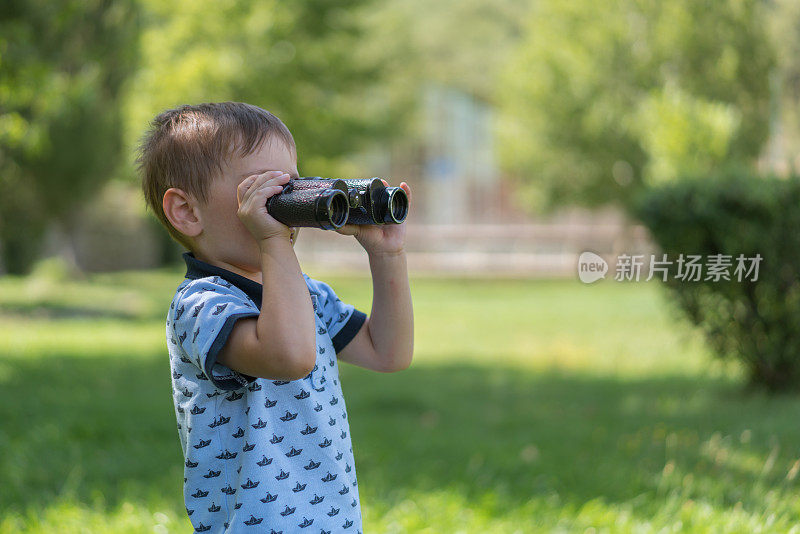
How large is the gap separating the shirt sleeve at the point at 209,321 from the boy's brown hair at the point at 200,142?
180 millimetres

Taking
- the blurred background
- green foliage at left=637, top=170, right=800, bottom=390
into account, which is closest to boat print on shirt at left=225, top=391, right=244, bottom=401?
the blurred background

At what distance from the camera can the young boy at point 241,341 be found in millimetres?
1616

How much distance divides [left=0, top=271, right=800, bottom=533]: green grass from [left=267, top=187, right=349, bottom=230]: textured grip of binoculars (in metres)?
1.97

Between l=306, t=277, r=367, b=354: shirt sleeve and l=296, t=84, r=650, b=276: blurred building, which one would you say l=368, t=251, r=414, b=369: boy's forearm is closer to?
l=306, t=277, r=367, b=354: shirt sleeve

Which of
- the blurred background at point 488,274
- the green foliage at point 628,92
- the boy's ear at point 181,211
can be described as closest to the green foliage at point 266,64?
the blurred background at point 488,274

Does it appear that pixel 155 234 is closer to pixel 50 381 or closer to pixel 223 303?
pixel 50 381

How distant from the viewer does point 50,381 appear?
260 inches

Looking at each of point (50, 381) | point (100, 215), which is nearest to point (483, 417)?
point (50, 381)

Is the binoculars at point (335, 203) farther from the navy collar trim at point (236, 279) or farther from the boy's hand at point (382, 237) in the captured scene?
the navy collar trim at point (236, 279)

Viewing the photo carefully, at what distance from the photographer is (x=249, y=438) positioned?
5.57 ft

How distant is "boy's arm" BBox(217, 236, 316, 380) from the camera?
1.57 m

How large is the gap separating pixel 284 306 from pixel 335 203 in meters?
0.23

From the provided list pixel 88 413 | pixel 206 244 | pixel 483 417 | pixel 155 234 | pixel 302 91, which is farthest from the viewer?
pixel 155 234

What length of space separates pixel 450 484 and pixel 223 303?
8.22 ft
